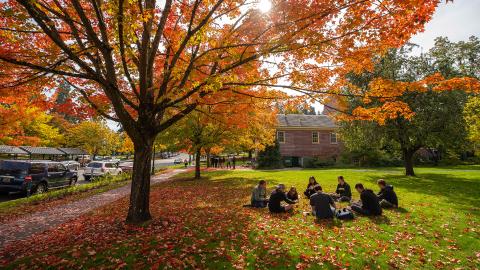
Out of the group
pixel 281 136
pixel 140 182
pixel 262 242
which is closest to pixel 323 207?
pixel 262 242

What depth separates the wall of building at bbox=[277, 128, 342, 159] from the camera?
124 ft

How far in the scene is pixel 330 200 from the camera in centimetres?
851

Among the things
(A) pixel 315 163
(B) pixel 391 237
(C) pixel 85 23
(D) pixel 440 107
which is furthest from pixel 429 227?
(A) pixel 315 163

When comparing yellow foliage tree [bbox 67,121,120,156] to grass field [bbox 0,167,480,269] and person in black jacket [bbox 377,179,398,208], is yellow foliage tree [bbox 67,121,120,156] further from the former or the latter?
person in black jacket [bbox 377,179,398,208]

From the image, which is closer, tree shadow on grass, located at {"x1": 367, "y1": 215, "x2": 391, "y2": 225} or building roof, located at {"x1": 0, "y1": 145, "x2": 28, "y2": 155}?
tree shadow on grass, located at {"x1": 367, "y1": 215, "x2": 391, "y2": 225}

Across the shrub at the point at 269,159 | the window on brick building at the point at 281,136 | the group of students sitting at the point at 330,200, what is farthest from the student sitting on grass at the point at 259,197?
the window on brick building at the point at 281,136

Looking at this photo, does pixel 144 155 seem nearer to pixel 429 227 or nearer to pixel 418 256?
pixel 418 256

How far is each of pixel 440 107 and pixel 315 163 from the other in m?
17.9

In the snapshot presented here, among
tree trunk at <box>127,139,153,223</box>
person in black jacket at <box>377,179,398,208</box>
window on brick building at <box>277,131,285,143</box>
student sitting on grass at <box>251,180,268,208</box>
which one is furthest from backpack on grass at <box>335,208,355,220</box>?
window on brick building at <box>277,131,285,143</box>

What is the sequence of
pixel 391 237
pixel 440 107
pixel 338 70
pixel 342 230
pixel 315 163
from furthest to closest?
A: pixel 315 163
pixel 440 107
pixel 338 70
pixel 342 230
pixel 391 237

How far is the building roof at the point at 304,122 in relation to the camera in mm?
38500

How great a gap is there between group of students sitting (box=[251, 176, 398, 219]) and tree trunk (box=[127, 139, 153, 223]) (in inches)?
172

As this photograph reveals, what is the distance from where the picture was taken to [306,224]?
795 centimetres

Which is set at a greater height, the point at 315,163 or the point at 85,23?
the point at 85,23
